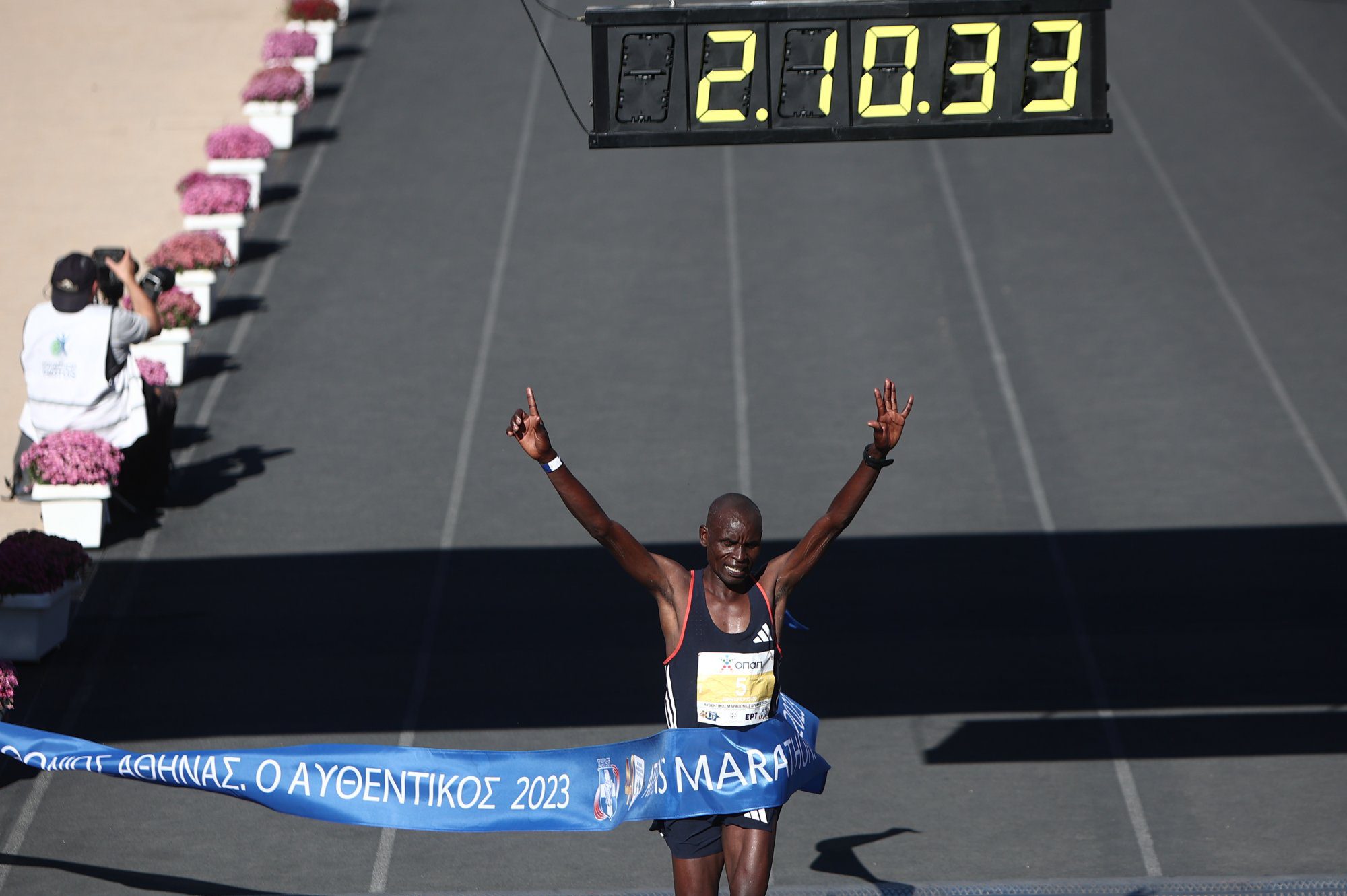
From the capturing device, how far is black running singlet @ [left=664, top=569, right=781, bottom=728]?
5605 millimetres

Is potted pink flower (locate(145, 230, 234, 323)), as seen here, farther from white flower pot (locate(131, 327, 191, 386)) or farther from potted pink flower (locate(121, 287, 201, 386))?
white flower pot (locate(131, 327, 191, 386))

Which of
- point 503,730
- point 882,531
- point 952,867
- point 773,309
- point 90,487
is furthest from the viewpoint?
point 773,309

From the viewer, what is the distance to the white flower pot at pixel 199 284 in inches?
568

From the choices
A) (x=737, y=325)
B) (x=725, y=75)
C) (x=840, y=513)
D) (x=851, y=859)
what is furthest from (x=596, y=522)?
(x=737, y=325)

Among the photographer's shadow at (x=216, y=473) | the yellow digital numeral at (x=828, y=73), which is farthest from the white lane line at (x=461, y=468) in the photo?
the yellow digital numeral at (x=828, y=73)

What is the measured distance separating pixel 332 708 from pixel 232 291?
7.25 meters

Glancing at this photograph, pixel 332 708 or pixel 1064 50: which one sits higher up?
pixel 1064 50

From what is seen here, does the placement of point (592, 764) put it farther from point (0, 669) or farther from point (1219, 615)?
point (1219, 615)

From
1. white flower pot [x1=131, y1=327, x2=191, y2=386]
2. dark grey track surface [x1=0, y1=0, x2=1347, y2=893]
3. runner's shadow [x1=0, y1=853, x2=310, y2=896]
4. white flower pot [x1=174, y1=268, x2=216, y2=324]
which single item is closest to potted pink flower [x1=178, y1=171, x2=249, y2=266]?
dark grey track surface [x1=0, y1=0, x2=1347, y2=893]

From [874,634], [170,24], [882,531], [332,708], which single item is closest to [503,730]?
[332,708]

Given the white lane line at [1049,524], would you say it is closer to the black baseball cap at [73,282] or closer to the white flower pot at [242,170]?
the black baseball cap at [73,282]

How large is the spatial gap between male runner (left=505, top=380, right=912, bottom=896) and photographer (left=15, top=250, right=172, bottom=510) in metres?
5.61

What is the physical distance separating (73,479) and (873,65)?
6.36 meters

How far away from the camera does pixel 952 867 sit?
7531 millimetres
